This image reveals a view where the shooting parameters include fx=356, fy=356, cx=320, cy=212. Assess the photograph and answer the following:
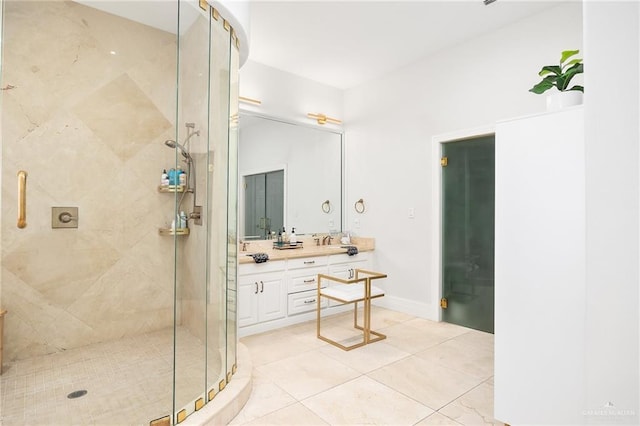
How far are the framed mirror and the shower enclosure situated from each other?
0.81m

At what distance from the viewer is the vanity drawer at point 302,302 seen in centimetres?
364

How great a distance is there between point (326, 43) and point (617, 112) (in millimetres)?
3055

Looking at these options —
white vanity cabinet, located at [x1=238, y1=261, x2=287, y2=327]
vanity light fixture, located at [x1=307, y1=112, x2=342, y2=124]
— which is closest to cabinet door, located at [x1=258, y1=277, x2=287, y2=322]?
white vanity cabinet, located at [x1=238, y1=261, x2=287, y2=327]

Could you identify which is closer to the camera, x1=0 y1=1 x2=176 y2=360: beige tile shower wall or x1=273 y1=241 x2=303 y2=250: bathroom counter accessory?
x1=0 y1=1 x2=176 y2=360: beige tile shower wall

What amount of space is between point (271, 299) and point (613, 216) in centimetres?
Result: 292

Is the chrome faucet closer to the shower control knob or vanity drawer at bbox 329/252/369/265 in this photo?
vanity drawer at bbox 329/252/369/265

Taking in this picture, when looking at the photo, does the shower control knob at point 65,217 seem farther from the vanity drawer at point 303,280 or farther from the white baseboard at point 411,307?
the white baseboard at point 411,307

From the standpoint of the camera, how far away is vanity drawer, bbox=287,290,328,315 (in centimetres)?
364

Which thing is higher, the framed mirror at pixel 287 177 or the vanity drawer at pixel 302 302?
the framed mirror at pixel 287 177

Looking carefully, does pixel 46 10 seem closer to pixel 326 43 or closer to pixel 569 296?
pixel 326 43

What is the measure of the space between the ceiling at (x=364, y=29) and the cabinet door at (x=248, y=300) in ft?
7.69

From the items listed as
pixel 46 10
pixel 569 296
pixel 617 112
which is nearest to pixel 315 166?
pixel 46 10

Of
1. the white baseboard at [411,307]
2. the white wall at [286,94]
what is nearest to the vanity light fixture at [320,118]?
the white wall at [286,94]

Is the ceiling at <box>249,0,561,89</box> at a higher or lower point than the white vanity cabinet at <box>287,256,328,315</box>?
higher
